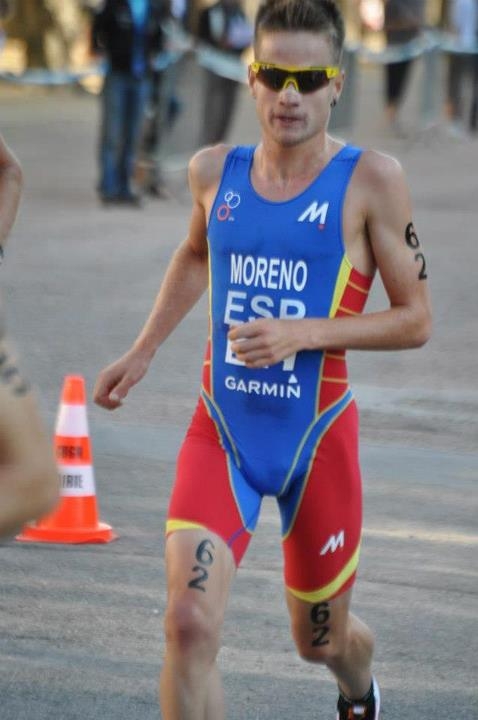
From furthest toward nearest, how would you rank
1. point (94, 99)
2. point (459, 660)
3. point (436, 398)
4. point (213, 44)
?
point (94, 99)
point (213, 44)
point (436, 398)
point (459, 660)

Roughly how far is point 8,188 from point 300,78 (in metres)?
1.81

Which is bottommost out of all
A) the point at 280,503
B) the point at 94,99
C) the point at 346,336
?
the point at 94,99

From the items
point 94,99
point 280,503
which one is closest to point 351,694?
point 280,503

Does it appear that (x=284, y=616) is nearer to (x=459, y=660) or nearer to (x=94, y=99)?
(x=459, y=660)

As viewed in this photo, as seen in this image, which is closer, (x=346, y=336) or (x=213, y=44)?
(x=346, y=336)

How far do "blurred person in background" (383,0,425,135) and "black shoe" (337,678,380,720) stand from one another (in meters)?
20.7

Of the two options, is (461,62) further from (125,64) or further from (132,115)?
(125,64)

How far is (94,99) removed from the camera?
32.7 metres

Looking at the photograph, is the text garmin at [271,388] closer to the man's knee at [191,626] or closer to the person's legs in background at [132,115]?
the man's knee at [191,626]

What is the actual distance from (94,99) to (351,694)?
2872 cm

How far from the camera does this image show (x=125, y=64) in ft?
53.1

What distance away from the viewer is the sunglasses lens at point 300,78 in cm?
443

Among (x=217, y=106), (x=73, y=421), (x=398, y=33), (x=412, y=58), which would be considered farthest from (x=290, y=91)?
(x=398, y=33)

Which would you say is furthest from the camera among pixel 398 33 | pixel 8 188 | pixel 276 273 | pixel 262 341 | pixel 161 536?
pixel 398 33
